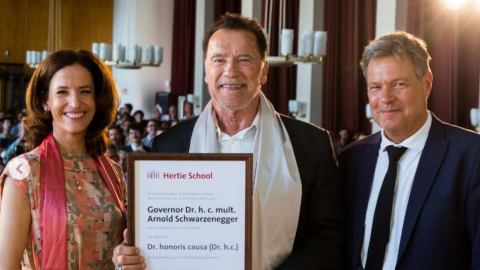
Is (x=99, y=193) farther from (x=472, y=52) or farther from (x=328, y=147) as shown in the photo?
(x=472, y=52)

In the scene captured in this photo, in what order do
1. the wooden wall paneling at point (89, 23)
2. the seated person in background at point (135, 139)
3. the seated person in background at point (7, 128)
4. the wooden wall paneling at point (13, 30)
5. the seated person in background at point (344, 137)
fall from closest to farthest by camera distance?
the seated person in background at point (135, 139) < the seated person in background at point (344, 137) < the seated person in background at point (7, 128) < the wooden wall paneling at point (13, 30) < the wooden wall paneling at point (89, 23)

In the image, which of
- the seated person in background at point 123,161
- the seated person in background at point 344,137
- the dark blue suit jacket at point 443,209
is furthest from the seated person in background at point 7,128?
the dark blue suit jacket at point 443,209

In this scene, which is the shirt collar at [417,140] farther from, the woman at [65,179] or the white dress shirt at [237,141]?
the woman at [65,179]

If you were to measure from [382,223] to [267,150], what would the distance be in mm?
495

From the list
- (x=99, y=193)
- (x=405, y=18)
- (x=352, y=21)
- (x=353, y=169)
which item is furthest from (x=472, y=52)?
(x=99, y=193)

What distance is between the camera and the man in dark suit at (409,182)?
225cm

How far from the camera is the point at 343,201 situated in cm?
253

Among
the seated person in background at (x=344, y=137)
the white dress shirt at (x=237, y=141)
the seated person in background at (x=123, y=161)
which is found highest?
the white dress shirt at (x=237, y=141)

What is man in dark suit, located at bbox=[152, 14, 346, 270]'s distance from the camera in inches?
91.4

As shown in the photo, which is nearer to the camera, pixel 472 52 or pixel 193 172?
pixel 193 172

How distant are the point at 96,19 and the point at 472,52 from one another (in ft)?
46.8

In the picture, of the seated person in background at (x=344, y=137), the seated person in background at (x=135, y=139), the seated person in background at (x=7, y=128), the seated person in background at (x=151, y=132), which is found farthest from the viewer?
the seated person in background at (x=7, y=128)

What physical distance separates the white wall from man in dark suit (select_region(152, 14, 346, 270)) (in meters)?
13.6

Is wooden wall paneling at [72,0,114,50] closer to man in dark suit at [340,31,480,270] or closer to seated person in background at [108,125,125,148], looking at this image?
seated person in background at [108,125,125,148]
